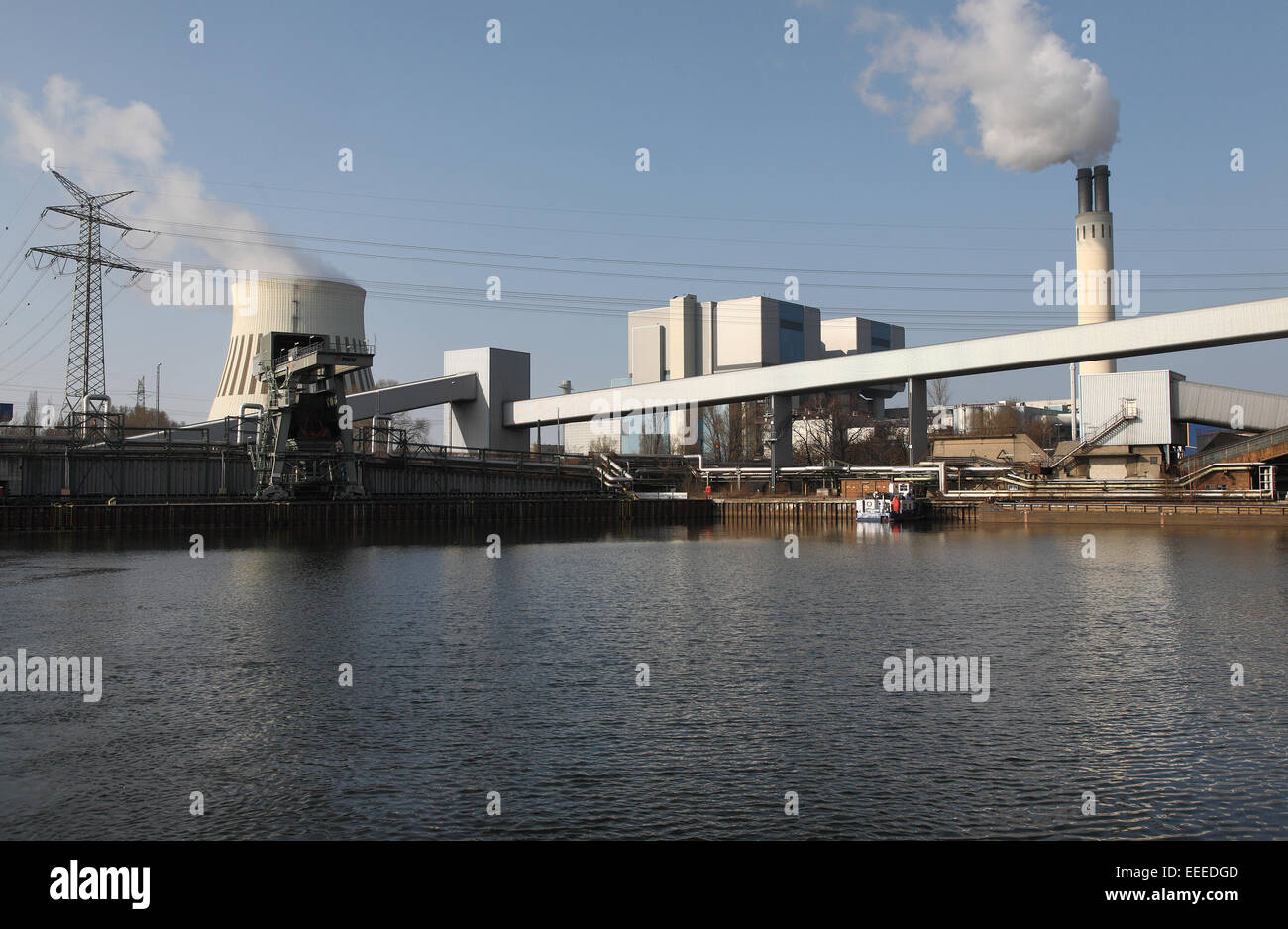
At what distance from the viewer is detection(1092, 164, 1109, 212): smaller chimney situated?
7362 cm

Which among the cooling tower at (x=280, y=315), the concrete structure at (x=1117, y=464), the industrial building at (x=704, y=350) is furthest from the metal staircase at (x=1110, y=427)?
the industrial building at (x=704, y=350)

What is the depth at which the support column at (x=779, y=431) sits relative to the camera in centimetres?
6894

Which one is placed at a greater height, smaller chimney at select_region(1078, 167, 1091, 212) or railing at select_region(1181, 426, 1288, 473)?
smaller chimney at select_region(1078, 167, 1091, 212)

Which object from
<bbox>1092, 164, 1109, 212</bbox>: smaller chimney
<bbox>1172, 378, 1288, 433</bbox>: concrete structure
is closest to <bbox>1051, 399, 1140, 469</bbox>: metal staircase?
<bbox>1172, 378, 1288, 433</bbox>: concrete structure

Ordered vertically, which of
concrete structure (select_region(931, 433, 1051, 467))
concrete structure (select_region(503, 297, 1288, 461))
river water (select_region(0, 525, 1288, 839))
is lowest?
river water (select_region(0, 525, 1288, 839))

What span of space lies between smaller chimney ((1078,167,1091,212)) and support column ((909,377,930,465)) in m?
23.8

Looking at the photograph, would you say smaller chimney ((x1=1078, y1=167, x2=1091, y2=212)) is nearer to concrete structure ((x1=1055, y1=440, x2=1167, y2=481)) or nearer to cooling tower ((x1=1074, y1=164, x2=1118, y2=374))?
cooling tower ((x1=1074, y1=164, x2=1118, y2=374))

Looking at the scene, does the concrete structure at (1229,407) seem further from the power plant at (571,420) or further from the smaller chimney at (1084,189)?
the smaller chimney at (1084,189)

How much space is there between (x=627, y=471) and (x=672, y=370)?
53.2 metres

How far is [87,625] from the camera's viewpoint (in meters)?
19.0

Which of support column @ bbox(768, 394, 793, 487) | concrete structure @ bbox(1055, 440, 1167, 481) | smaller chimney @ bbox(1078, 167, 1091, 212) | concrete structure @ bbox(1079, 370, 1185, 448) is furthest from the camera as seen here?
smaller chimney @ bbox(1078, 167, 1091, 212)

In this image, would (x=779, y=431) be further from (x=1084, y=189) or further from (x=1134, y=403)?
(x=1084, y=189)

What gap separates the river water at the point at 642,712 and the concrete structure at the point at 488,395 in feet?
156

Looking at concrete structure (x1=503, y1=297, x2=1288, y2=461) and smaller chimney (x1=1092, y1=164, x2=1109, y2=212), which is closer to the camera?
concrete structure (x1=503, y1=297, x2=1288, y2=461)
